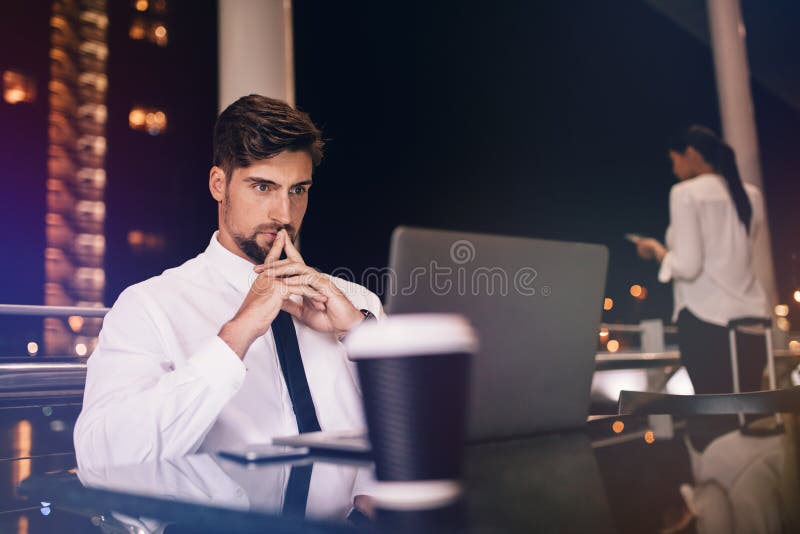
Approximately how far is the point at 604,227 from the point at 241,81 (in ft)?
17.0

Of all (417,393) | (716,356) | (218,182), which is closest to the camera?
(417,393)

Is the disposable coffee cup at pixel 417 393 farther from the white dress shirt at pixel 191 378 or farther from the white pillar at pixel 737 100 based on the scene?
the white pillar at pixel 737 100

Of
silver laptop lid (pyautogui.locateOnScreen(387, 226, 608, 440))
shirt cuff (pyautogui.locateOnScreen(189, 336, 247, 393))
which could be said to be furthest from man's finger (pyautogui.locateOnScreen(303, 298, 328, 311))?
silver laptop lid (pyautogui.locateOnScreen(387, 226, 608, 440))

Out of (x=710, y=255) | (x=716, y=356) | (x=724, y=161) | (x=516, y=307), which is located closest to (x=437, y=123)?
(x=724, y=161)

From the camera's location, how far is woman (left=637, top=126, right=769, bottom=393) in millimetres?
2523

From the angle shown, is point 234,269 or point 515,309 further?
point 234,269

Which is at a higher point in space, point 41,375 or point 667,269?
point 667,269

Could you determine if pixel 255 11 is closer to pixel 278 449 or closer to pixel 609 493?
pixel 278 449

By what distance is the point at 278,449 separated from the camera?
2.60 feet

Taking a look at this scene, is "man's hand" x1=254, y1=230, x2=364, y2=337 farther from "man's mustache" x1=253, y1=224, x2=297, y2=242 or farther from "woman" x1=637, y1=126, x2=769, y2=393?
"woman" x1=637, y1=126, x2=769, y2=393

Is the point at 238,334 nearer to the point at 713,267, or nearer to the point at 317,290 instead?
the point at 317,290

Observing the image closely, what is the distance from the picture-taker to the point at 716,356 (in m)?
2.51

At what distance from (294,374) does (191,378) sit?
203 mm

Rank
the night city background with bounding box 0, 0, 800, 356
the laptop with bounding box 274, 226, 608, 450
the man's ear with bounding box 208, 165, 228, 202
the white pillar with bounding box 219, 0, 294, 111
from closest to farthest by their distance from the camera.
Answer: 1. the laptop with bounding box 274, 226, 608, 450
2. the man's ear with bounding box 208, 165, 228, 202
3. the white pillar with bounding box 219, 0, 294, 111
4. the night city background with bounding box 0, 0, 800, 356
